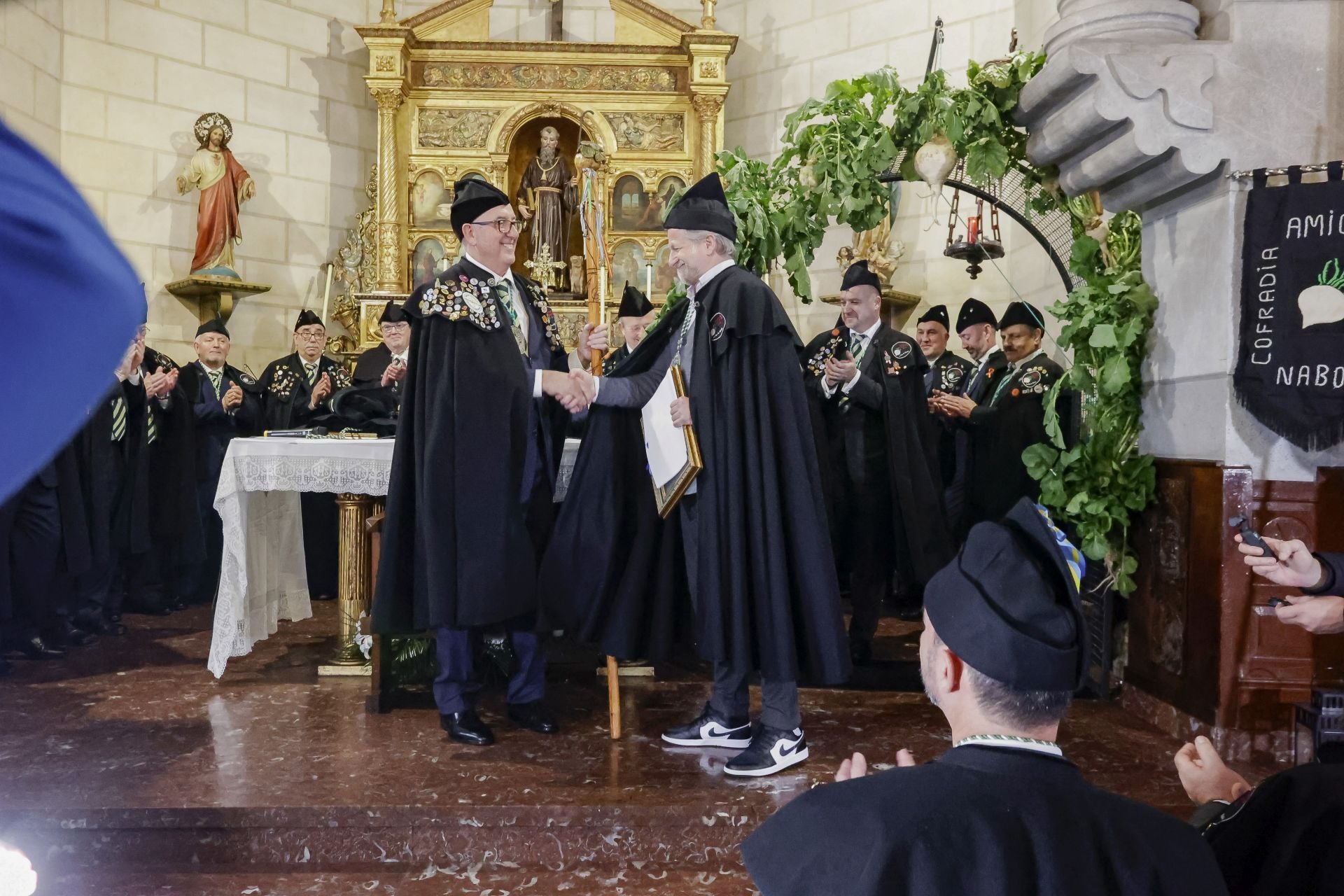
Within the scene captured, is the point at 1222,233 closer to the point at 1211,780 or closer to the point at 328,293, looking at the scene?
the point at 1211,780

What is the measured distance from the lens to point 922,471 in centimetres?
550

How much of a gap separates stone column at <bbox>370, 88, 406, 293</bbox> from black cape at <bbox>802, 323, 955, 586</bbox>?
15.9 feet

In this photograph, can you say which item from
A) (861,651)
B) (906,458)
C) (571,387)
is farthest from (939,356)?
(571,387)

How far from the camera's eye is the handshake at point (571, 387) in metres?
4.10

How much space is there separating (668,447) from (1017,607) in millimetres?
2416

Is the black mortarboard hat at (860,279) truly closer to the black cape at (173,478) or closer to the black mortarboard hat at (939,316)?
the black mortarboard hat at (939,316)

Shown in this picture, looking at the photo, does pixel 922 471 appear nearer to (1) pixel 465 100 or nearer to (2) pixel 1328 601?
(2) pixel 1328 601

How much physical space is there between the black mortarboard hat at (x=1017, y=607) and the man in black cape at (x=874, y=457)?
3695 mm

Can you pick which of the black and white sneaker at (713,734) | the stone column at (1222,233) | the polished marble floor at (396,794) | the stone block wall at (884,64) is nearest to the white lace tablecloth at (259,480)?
the polished marble floor at (396,794)

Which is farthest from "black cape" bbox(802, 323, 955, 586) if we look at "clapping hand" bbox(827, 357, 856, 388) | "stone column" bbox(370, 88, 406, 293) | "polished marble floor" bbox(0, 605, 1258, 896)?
"stone column" bbox(370, 88, 406, 293)

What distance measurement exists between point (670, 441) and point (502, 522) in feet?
2.40

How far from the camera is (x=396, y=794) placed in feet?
11.2

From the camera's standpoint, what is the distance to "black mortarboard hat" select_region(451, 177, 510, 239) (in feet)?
Answer: 13.7

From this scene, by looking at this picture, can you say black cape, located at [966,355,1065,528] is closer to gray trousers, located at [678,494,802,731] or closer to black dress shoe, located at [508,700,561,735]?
gray trousers, located at [678,494,802,731]
